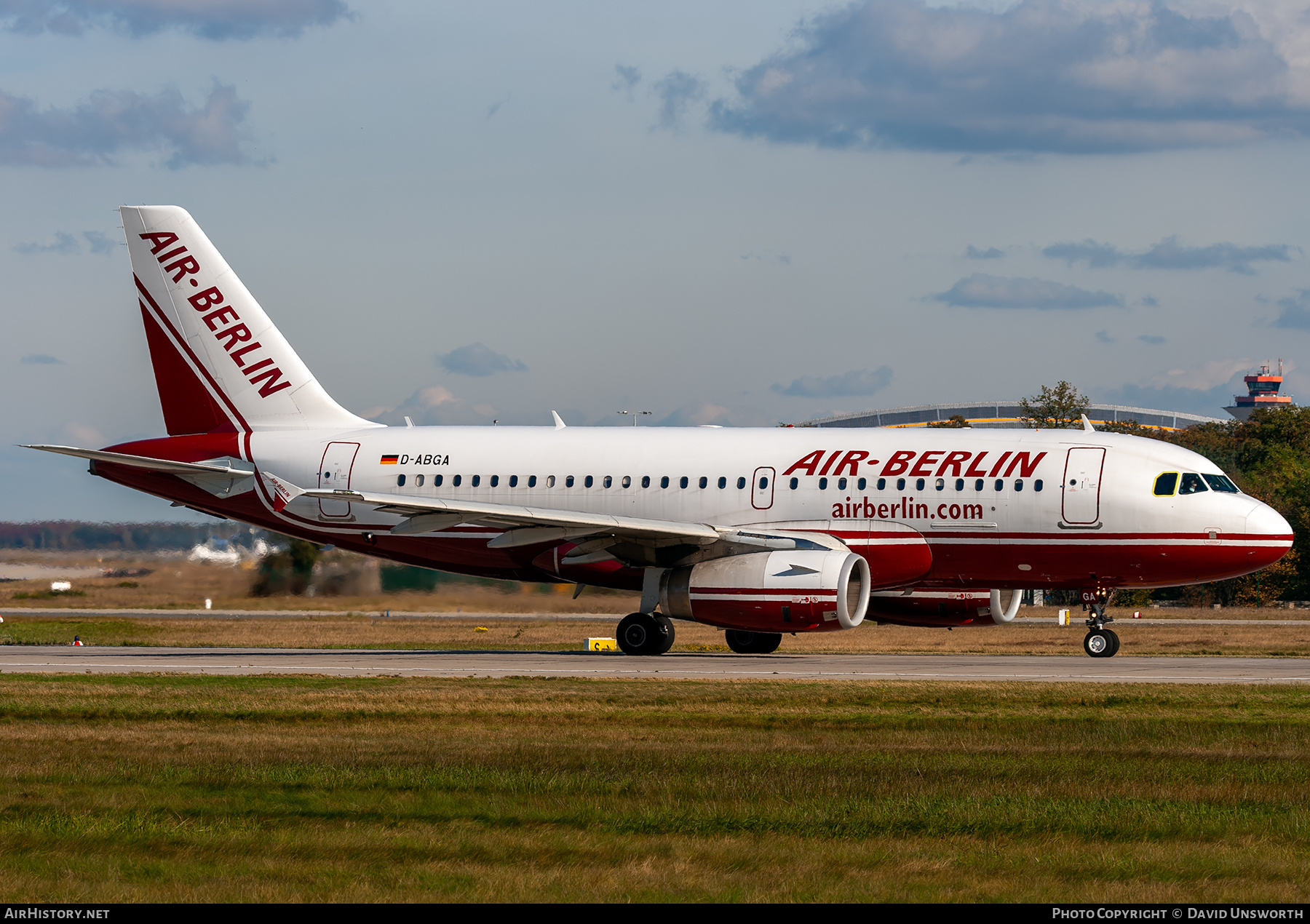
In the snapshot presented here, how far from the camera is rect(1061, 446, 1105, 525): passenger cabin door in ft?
100

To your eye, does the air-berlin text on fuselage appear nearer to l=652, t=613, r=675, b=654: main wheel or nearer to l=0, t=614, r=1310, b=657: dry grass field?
l=0, t=614, r=1310, b=657: dry grass field

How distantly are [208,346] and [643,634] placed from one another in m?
13.1

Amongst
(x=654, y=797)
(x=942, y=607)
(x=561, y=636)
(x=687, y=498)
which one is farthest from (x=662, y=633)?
(x=654, y=797)

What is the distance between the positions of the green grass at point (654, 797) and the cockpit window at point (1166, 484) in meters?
8.80

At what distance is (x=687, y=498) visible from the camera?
108 ft

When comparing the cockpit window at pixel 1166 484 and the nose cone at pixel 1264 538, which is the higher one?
the cockpit window at pixel 1166 484

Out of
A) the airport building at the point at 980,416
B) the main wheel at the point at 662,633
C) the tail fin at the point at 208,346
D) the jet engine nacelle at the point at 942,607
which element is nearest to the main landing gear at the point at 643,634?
the main wheel at the point at 662,633

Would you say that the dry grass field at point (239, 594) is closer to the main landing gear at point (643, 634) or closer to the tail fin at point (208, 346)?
the main landing gear at point (643, 634)

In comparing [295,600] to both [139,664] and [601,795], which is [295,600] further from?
[601,795]

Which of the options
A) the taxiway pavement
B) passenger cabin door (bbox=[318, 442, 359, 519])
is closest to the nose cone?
the taxiway pavement

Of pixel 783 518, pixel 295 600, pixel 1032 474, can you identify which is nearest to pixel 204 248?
pixel 295 600

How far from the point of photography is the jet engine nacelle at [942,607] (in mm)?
33344

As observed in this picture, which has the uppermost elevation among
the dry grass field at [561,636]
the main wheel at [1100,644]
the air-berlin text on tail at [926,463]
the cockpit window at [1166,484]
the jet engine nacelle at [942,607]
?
the air-berlin text on tail at [926,463]

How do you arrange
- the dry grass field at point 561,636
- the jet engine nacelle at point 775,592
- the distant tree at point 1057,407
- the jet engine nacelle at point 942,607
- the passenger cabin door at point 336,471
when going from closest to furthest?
the jet engine nacelle at point 775,592 < the jet engine nacelle at point 942,607 < the passenger cabin door at point 336,471 < the dry grass field at point 561,636 < the distant tree at point 1057,407
